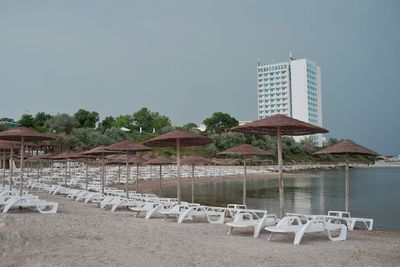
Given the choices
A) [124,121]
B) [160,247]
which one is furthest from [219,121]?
[160,247]

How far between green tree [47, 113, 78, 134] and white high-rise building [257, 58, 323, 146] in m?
67.0

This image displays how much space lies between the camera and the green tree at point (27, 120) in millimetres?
57594

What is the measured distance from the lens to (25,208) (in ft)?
36.7

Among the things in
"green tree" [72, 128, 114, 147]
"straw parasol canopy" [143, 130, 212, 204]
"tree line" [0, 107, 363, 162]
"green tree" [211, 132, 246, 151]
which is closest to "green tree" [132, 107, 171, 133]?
"tree line" [0, 107, 363, 162]

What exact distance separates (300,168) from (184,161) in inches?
2182

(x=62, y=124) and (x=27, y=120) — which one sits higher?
(x=27, y=120)

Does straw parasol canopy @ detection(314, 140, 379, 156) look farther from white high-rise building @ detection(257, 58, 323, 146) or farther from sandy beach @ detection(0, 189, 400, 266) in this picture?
white high-rise building @ detection(257, 58, 323, 146)

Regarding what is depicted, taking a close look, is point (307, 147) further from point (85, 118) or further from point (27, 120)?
point (27, 120)

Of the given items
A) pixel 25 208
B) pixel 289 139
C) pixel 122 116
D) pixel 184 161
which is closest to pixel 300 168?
pixel 289 139

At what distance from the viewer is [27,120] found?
190 ft

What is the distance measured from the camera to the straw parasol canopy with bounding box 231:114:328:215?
29.3ft

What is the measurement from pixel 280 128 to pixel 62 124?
50.3m

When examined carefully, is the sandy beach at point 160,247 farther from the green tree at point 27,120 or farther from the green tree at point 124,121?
the green tree at point 124,121

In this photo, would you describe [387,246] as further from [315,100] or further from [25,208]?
[315,100]
